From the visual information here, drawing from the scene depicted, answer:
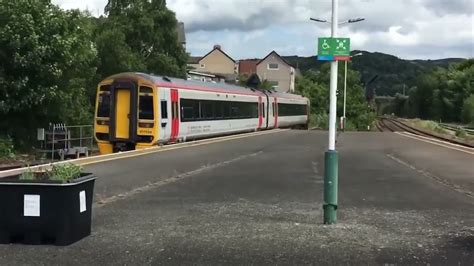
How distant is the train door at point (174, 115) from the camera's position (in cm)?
2453

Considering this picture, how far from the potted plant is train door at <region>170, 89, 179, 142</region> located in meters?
17.5

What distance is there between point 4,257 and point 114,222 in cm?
199

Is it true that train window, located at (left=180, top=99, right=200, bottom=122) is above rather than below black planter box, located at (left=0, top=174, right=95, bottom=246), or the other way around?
above

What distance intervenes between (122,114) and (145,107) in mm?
1138

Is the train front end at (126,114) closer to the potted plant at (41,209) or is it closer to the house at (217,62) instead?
the potted plant at (41,209)

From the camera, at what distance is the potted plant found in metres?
6.82

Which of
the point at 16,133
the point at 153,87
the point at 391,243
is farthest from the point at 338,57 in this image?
the point at 16,133

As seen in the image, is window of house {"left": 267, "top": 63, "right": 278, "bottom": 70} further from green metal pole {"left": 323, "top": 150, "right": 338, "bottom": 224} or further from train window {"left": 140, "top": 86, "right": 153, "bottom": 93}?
green metal pole {"left": 323, "top": 150, "right": 338, "bottom": 224}

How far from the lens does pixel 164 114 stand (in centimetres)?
2380

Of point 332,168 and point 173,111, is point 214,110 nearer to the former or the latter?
point 173,111

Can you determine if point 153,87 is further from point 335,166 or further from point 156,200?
point 335,166

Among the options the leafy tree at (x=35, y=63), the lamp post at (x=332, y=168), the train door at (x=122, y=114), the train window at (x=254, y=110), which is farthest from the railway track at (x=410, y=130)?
the lamp post at (x=332, y=168)

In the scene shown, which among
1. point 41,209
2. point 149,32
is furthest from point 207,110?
point 41,209

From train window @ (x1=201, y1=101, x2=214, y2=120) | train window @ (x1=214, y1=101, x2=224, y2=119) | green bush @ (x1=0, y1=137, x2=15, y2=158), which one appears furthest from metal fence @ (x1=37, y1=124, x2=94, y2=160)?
train window @ (x1=214, y1=101, x2=224, y2=119)
